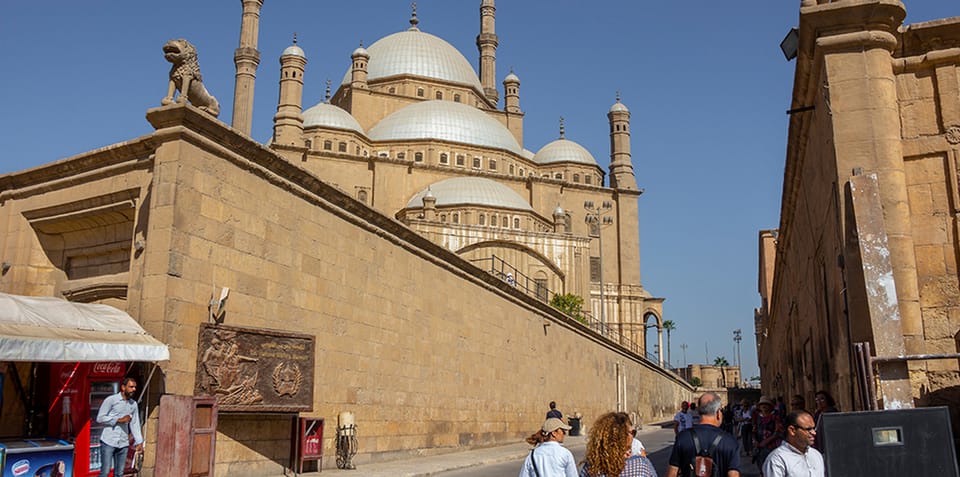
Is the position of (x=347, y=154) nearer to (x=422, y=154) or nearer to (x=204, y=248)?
(x=422, y=154)

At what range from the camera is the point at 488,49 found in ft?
199

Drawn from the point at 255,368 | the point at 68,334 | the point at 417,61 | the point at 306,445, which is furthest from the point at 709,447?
the point at 417,61

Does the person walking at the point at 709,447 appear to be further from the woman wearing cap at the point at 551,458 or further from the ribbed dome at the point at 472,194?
the ribbed dome at the point at 472,194

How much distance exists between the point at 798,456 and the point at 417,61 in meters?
55.2

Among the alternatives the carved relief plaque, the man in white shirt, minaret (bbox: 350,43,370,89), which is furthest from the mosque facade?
minaret (bbox: 350,43,370,89)

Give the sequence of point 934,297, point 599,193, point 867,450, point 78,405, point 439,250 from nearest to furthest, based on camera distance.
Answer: point 867,450 < point 934,297 < point 78,405 < point 439,250 < point 599,193

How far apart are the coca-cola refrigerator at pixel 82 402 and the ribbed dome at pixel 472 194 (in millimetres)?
34049

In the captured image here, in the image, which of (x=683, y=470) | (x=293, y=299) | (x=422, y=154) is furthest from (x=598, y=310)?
(x=683, y=470)

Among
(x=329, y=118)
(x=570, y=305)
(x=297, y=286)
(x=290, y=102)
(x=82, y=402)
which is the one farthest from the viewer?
(x=329, y=118)

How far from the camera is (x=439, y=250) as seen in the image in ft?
47.8

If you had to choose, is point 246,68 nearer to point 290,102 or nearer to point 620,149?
point 290,102

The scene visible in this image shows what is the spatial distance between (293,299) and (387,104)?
46130 millimetres

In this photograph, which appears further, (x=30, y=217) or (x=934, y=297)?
(x=30, y=217)

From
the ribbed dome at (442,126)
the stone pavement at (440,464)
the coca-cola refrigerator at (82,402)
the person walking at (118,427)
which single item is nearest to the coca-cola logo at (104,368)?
the coca-cola refrigerator at (82,402)
